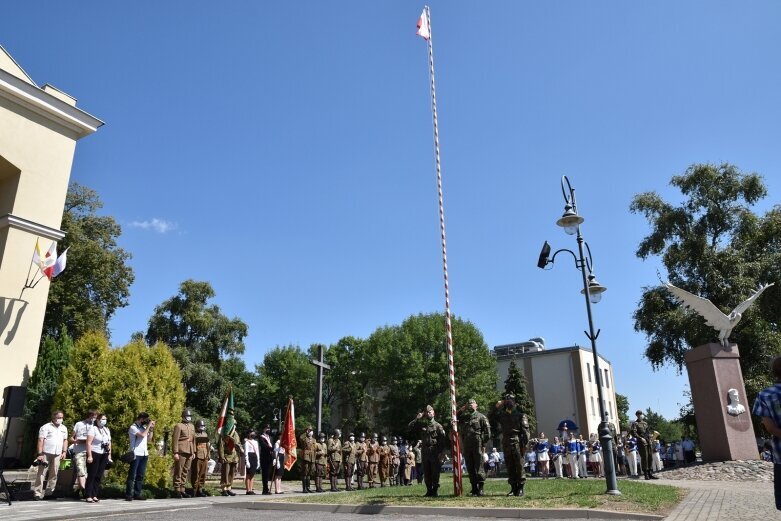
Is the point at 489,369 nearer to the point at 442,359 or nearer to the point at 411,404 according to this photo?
the point at 442,359

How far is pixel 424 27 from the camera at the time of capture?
15414 millimetres

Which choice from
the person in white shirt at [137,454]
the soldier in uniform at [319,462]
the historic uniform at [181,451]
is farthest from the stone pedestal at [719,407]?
the person in white shirt at [137,454]

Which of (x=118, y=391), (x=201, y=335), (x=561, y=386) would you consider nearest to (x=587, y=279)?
(x=118, y=391)

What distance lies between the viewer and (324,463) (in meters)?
18.0

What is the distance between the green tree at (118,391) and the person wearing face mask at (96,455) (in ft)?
6.13

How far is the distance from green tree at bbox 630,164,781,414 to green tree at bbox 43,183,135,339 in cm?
3160

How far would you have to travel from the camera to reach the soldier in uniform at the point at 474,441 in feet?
36.6

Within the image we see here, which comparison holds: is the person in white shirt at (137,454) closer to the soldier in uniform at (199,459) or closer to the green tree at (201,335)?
the soldier in uniform at (199,459)

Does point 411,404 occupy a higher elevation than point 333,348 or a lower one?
lower

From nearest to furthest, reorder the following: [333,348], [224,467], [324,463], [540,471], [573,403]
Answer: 1. [224,467]
2. [324,463]
3. [540,471]
4. [573,403]
5. [333,348]

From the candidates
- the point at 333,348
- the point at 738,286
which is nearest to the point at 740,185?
the point at 738,286

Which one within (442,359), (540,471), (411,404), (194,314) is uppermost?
(194,314)

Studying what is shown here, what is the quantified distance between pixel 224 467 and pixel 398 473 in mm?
10824

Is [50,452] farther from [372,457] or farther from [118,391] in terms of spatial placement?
[372,457]
